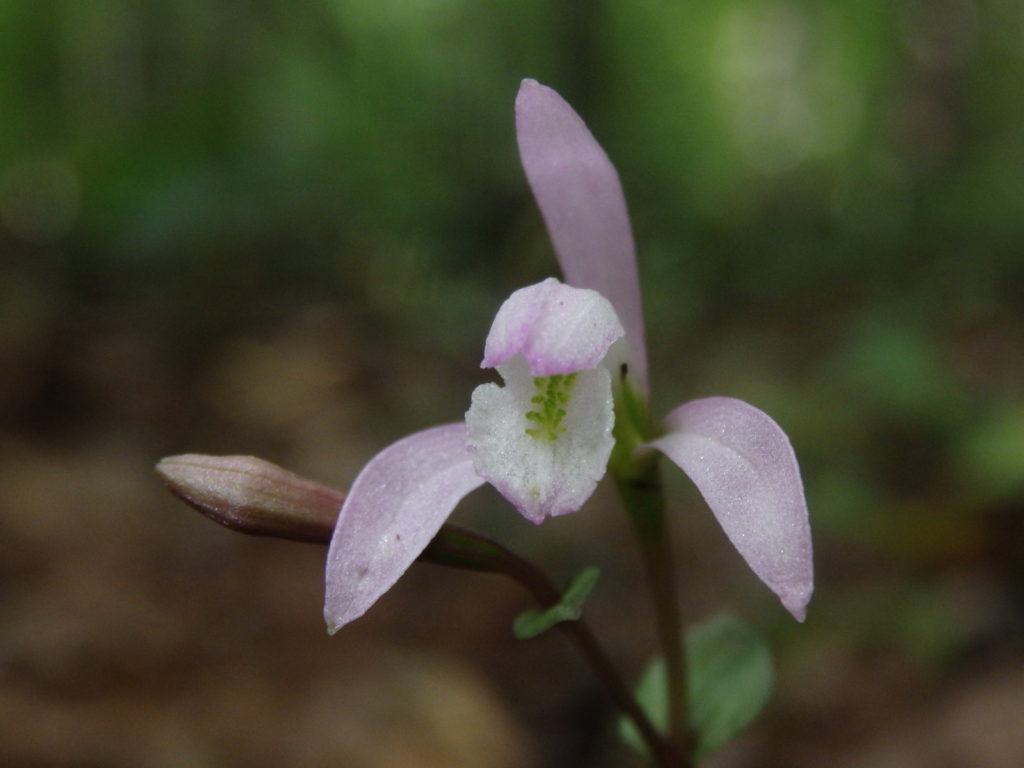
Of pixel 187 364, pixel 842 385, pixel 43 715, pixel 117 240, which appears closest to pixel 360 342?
pixel 187 364

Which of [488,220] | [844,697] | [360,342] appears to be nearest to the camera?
[844,697]

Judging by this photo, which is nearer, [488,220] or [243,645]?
[243,645]

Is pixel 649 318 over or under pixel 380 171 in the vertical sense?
under

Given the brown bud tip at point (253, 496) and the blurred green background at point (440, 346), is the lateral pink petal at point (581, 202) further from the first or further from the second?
the blurred green background at point (440, 346)

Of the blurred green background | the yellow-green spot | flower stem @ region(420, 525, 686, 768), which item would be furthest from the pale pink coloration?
the blurred green background

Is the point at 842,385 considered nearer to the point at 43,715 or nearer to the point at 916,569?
the point at 916,569

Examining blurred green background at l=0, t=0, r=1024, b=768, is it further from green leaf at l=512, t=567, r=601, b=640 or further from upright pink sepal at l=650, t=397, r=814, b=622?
upright pink sepal at l=650, t=397, r=814, b=622
